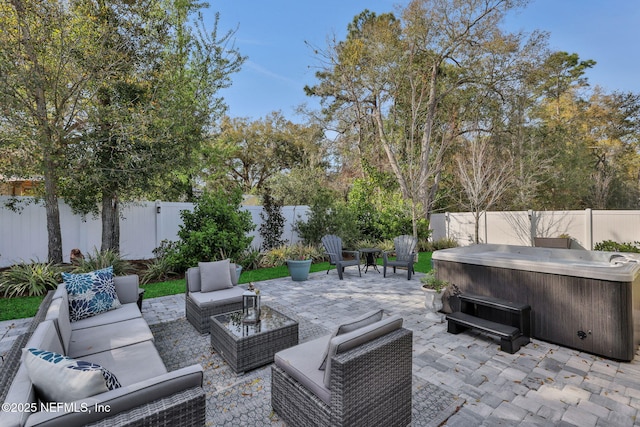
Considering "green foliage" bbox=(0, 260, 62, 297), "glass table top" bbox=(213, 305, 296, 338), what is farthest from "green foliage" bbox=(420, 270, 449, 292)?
"green foliage" bbox=(0, 260, 62, 297)

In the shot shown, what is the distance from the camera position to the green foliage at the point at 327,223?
9.19 m

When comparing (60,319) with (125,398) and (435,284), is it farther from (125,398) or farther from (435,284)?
(435,284)

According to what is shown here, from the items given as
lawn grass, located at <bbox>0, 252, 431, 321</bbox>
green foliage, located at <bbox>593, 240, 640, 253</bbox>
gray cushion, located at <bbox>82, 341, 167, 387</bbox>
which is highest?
green foliage, located at <bbox>593, 240, 640, 253</bbox>

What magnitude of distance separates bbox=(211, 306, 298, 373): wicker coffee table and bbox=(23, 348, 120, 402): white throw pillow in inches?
55.4

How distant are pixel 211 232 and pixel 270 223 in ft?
9.78

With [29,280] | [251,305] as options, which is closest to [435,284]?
[251,305]

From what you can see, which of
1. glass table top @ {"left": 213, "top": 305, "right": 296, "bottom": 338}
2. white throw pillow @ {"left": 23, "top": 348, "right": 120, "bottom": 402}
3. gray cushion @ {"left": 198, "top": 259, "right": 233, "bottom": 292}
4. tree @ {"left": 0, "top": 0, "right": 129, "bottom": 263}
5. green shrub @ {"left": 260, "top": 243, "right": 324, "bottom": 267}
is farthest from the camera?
green shrub @ {"left": 260, "top": 243, "right": 324, "bottom": 267}

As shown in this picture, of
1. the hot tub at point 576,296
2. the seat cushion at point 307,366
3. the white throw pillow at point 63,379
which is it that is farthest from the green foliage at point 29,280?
the hot tub at point 576,296

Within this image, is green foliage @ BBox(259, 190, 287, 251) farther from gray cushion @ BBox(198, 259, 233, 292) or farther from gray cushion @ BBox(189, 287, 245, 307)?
gray cushion @ BBox(189, 287, 245, 307)

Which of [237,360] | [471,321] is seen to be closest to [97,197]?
[237,360]

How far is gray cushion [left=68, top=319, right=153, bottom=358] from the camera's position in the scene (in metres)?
2.36

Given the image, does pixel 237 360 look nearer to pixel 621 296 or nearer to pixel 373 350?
pixel 373 350

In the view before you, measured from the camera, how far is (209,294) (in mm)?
3865

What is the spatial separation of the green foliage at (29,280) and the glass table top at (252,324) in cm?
420
